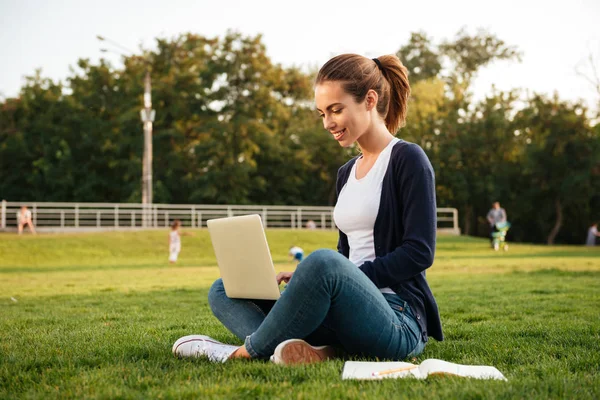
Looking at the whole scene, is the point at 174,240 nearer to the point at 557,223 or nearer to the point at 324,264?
the point at 324,264

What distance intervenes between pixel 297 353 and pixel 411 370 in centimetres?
61

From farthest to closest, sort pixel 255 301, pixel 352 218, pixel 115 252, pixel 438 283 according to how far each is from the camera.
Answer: pixel 115 252 → pixel 438 283 → pixel 255 301 → pixel 352 218

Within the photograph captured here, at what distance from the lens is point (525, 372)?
3.34 meters

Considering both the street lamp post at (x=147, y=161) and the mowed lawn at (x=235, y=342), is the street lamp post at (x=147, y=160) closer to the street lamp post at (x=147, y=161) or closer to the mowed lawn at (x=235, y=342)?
the street lamp post at (x=147, y=161)

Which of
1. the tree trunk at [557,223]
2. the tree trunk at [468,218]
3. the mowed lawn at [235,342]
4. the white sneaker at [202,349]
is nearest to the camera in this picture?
the mowed lawn at [235,342]

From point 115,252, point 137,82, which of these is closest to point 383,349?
point 115,252

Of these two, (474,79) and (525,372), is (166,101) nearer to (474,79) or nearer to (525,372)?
(474,79)

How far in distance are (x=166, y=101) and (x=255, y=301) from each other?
38.8 m

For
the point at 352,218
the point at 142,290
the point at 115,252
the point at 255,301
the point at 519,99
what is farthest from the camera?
the point at 519,99

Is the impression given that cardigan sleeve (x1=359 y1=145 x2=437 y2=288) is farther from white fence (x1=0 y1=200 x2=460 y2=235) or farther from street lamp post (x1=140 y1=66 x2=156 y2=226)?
white fence (x1=0 y1=200 x2=460 y2=235)

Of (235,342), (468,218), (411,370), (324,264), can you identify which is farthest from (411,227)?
(468,218)

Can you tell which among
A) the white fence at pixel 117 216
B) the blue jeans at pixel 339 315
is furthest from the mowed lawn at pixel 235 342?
the white fence at pixel 117 216

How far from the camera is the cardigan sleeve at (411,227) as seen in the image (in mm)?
3439

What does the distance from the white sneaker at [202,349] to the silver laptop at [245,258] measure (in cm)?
31
